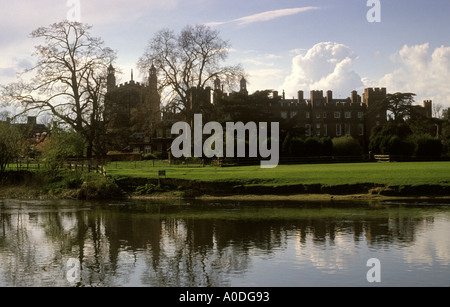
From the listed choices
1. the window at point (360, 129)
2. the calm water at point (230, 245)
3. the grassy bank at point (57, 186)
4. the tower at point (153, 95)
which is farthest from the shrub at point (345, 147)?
the calm water at point (230, 245)

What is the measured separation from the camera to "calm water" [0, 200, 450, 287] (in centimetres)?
1612

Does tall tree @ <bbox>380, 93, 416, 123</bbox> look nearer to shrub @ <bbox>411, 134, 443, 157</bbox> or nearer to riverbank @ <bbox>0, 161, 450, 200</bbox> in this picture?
shrub @ <bbox>411, 134, 443, 157</bbox>

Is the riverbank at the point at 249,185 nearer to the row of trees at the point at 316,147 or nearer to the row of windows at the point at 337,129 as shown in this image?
the row of trees at the point at 316,147

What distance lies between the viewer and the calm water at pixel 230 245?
52.9ft

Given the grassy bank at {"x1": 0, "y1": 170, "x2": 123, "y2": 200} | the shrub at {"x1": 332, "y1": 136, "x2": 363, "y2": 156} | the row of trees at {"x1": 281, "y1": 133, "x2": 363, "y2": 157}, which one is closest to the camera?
the grassy bank at {"x1": 0, "y1": 170, "x2": 123, "y2": 200}

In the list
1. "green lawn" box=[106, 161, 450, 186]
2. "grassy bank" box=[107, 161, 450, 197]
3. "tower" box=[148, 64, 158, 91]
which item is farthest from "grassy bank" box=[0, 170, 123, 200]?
"tower" box=[148, 64, 158, 91]

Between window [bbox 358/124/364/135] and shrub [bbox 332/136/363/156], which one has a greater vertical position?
window [bbox 358/124/364/135]

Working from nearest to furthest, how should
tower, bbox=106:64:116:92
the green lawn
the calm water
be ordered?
the calm water < the green lawn < tower, bbox=106:64:116:92

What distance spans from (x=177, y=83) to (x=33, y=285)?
47.3 metres

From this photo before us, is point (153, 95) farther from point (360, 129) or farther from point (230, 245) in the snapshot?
point (360, 129)

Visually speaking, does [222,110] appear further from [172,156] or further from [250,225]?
[250,225]

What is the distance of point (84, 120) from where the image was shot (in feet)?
200

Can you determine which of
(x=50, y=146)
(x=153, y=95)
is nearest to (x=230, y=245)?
(x=50, y=146)
